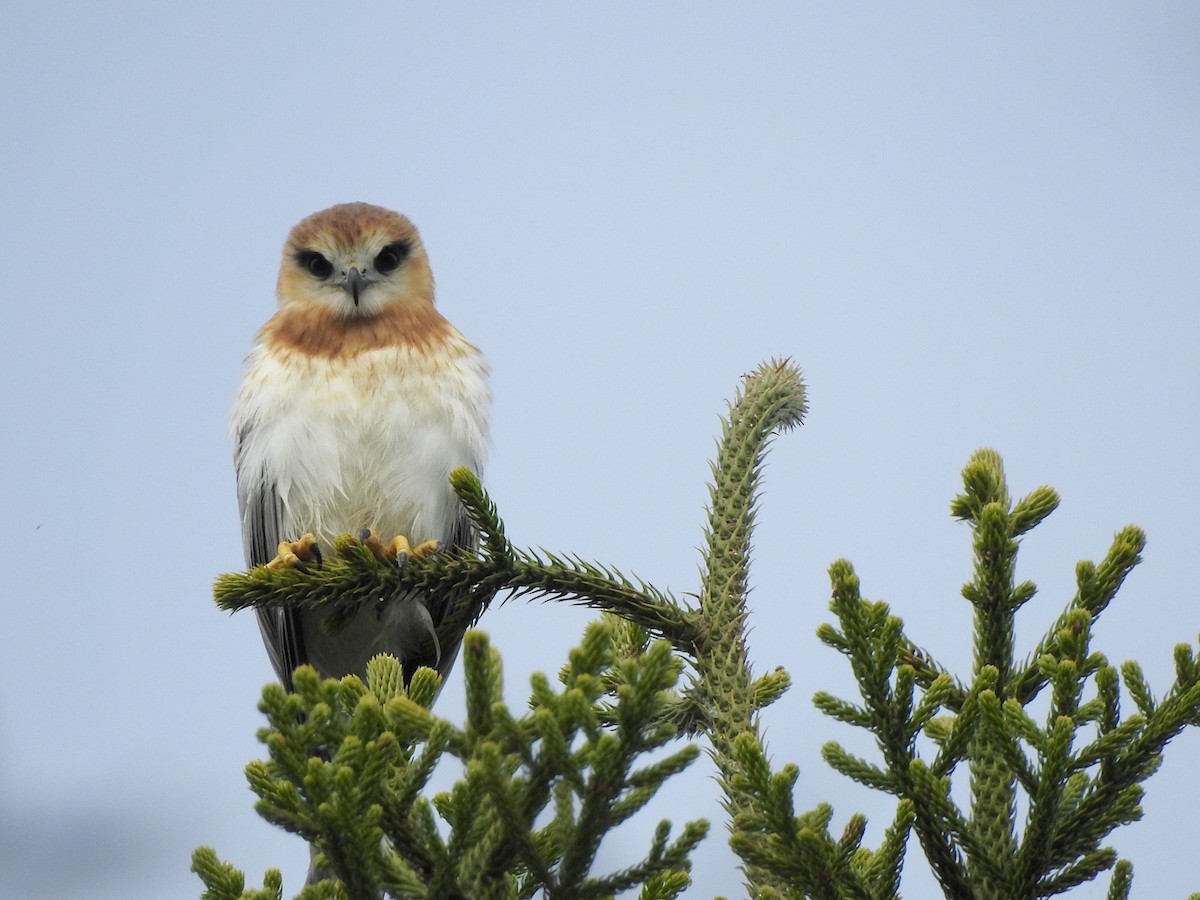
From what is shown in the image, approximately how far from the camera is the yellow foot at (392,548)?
4.19 metres

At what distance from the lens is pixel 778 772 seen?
2424 millimetres

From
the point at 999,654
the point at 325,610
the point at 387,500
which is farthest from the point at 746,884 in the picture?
the point at 325,610

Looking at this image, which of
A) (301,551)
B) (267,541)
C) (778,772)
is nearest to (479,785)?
(778,772)

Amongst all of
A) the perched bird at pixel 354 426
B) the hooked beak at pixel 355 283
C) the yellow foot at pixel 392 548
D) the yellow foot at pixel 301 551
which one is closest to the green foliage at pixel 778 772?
the yellow foot at pixel 392 548

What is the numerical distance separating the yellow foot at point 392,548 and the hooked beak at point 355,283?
1.28 metres

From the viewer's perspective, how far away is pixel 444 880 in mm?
2393

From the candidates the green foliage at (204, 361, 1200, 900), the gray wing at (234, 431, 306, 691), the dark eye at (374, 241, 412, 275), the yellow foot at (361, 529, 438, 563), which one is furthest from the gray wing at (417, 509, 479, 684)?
the green foliage at (204, 361, 1200, 900)

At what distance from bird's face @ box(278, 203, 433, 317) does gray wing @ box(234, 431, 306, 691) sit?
0.82 metres

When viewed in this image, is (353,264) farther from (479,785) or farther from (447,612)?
(479,785)

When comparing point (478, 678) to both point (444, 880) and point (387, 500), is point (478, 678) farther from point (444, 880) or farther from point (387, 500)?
point (387, 500)

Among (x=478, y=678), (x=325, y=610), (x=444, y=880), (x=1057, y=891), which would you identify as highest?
(x=325, y=610)

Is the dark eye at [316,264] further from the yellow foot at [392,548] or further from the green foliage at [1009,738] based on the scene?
the green foliage at [1009,738]

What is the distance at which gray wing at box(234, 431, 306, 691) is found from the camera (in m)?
5.42

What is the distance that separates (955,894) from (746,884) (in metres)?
0.60
